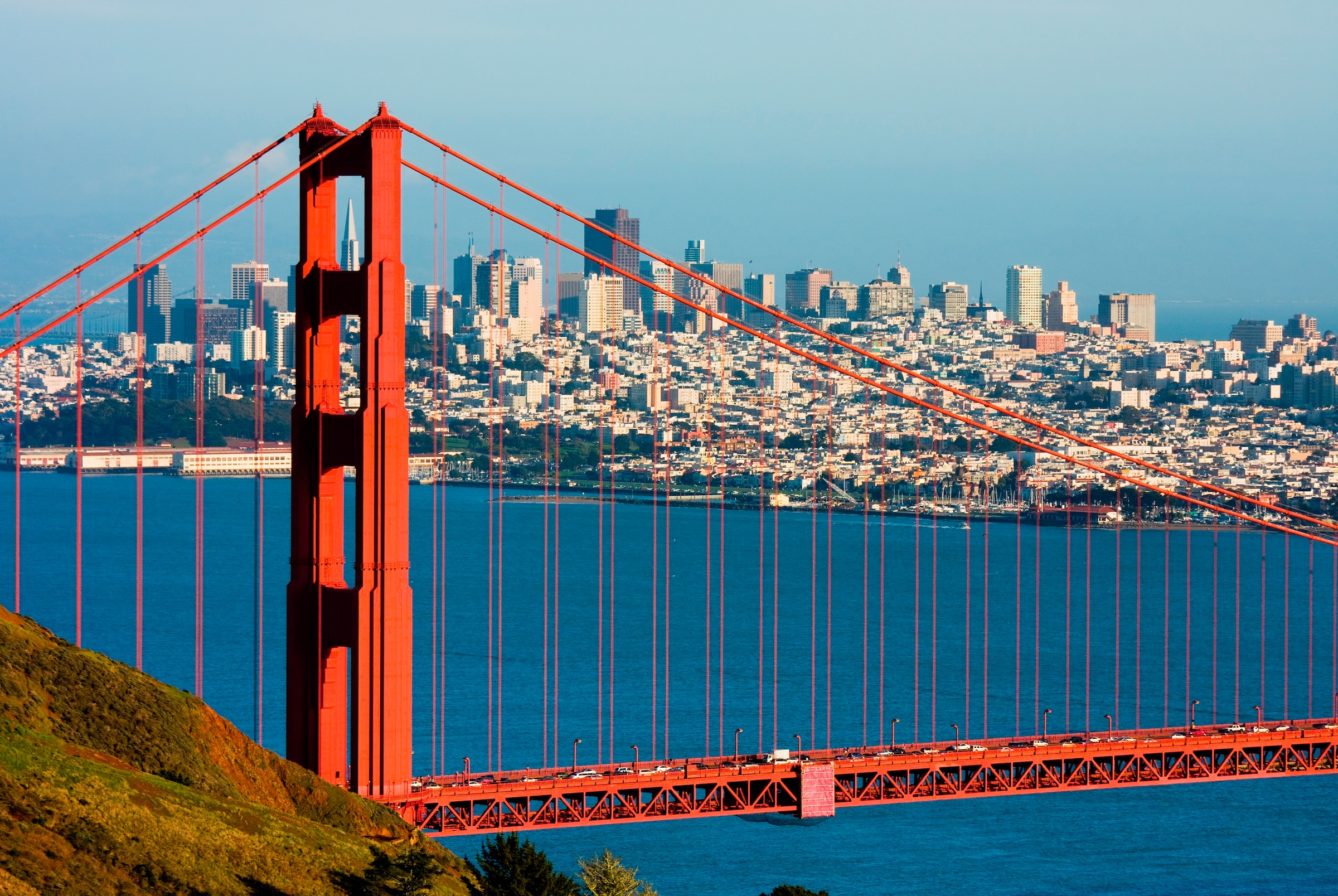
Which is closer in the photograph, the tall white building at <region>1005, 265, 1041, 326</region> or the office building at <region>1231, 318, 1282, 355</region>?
the office building at <region>1231, 318, 1282, 355</region>

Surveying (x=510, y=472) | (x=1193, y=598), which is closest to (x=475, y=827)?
(x=1193, y=598)

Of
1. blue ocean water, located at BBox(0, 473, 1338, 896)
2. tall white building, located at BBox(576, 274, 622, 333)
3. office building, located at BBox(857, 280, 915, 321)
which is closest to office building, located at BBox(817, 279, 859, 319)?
office building, located at BBox(857, 280, 915, 321)

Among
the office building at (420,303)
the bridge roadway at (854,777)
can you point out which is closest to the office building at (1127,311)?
the office building at (420,303)

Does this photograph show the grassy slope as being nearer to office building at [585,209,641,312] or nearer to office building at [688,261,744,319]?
office building at [585,209,641,312]

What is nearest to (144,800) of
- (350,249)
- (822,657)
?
(822,657)

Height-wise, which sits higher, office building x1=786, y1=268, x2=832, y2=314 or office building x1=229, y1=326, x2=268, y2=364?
office building x1=786, y1=268, x2=832, y2=314

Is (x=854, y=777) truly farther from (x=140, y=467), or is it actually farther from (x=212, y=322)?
(x=212, y=322)
